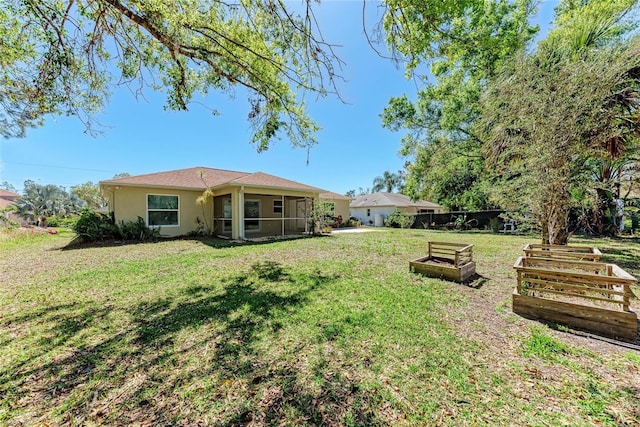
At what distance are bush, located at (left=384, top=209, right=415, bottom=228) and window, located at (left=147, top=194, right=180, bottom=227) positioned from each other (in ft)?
56.9

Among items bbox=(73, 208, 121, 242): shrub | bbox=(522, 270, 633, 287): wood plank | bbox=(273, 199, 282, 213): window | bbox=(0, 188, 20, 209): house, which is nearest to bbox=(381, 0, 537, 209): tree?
bbox=(522, 270, 633, 287): wood plank

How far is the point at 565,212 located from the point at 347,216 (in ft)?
59.2

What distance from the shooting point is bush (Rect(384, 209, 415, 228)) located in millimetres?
21828

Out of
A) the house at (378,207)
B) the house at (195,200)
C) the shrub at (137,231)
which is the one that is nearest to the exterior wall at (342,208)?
the house at (378,207)

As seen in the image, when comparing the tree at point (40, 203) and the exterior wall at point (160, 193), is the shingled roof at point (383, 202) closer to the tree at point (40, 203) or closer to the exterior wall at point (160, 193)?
the exterior wall at point (160, 193)

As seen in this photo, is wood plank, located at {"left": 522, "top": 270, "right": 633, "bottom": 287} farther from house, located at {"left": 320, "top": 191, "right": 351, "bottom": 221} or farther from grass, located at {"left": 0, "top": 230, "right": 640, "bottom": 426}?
house, located at {"left": 320, "top": 191, "right": 351, "bottom": 221}

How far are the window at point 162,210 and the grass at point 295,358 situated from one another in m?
7.28

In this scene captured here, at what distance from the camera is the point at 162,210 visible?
12.2 metres

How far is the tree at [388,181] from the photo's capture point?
47.8 meters

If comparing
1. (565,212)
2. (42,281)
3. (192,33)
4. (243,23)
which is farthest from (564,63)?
(42,281)

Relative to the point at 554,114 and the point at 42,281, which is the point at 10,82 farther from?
the point at 554,114

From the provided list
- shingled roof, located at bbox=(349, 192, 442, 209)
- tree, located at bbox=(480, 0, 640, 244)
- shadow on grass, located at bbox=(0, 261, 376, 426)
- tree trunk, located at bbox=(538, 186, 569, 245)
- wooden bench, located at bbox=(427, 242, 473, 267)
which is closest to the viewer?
shadow on grass, located at bbox=(0, 261, 376, 426)

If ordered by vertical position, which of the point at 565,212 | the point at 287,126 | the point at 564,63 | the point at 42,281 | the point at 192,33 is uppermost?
the point at 192,33

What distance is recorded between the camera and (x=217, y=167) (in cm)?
1759
